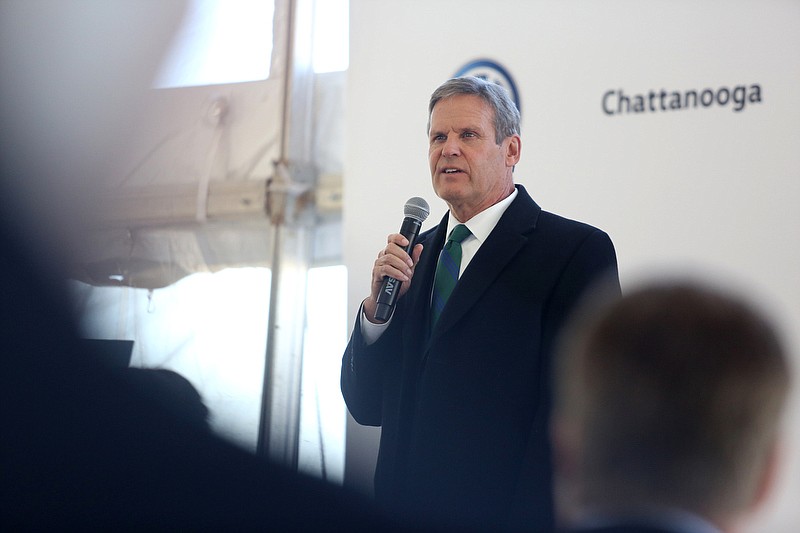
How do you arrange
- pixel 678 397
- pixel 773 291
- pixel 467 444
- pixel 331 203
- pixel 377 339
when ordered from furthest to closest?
pixel 331 203 → pixel 773 291 → pixel 377 339 → pixel 467 444 → pixel 678 397

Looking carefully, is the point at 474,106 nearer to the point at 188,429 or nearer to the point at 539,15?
the point at 539,15

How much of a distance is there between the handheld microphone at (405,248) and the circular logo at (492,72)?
100cm

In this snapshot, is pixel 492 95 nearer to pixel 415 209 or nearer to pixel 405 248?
pixel 415 209

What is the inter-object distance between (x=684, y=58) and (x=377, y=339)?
137 cm

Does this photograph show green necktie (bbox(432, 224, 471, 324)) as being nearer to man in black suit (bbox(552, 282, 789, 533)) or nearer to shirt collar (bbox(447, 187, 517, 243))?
shirt collar (bbox(447, 187, 517, 243))

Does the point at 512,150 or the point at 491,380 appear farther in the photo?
the point at 512,150

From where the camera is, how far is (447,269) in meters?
1.77

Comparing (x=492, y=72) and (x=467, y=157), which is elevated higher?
(x=492, y=72)

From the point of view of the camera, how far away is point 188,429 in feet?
1.05

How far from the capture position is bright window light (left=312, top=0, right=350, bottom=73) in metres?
3.47

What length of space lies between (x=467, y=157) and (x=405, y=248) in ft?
0.84

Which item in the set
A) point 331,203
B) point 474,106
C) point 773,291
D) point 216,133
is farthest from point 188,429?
point 216,133

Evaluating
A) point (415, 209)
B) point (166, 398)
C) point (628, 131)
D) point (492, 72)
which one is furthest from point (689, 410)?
point (492, 72)

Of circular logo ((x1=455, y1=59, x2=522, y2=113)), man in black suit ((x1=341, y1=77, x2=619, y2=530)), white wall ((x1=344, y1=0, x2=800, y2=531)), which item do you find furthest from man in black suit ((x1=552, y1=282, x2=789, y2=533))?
circular logo ((x1=455, y1=59, x2=522, y2=113))
